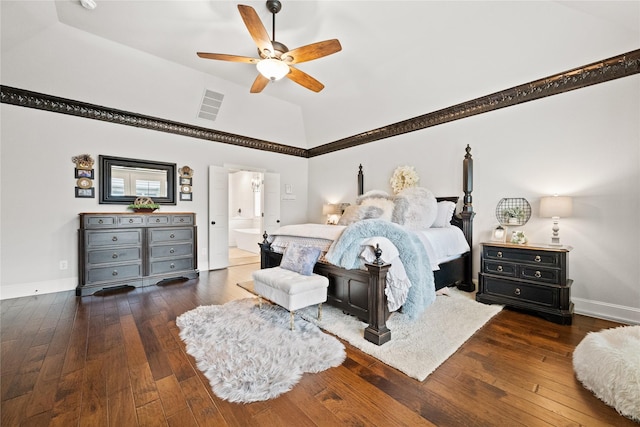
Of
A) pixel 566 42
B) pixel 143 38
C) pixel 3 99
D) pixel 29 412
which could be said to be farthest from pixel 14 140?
pixel 566 42

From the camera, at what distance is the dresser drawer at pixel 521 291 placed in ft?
9.09

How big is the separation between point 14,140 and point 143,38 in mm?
2214

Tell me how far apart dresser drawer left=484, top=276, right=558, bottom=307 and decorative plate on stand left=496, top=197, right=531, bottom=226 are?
833 mm

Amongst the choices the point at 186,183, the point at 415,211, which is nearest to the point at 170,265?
the point at 186,183

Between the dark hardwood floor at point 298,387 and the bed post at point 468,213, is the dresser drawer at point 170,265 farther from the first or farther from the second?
the bed post at point 468,213

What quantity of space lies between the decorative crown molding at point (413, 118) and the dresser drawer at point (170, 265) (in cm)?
235

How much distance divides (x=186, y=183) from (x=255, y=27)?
11.2ft

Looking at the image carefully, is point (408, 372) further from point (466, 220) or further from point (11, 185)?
point (11, 185)

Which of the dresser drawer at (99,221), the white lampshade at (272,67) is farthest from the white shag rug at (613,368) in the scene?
the dresser drawer at (99,221)

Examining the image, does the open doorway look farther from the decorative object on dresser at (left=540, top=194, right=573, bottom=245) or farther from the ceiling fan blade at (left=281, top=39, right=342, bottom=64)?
the decorative object on dresser at (left=540, top=194, right=573, bottom=245)

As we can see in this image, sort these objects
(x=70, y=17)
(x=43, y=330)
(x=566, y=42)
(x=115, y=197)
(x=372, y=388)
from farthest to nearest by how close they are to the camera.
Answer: (x=115, y=197)
(x=70, y=17)
(x=566, y=42)
(x=43, y=330)
(x=372, y=388)

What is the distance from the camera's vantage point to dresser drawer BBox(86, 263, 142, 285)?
12.0 feet

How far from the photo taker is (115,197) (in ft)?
14.0

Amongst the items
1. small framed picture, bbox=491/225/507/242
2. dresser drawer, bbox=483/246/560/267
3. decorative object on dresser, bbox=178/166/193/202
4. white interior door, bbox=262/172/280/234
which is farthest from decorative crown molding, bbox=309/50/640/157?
decorative object on dresser, bbox=178/166/193/202
